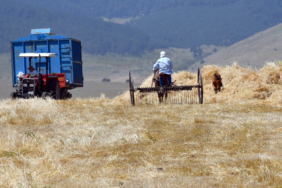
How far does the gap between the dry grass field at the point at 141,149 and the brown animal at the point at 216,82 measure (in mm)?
5202

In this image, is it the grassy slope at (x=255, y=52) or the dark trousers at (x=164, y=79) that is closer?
the dark trousers at (x=164, y=79)

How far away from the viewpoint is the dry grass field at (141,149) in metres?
5.04

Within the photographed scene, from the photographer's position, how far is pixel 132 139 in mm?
7414

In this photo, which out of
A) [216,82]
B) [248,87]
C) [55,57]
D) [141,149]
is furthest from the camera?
[55,57]

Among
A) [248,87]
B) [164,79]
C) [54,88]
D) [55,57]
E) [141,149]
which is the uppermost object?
[55,57]

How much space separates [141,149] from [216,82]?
11.0m

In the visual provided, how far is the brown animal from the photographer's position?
1711cm

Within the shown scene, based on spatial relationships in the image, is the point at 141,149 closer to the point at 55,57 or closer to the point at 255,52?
the point at 55,57

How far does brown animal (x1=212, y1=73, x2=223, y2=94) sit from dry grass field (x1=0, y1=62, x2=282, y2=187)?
17.1ft

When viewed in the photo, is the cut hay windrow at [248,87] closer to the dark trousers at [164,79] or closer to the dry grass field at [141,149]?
the dark trousers at [164,79]

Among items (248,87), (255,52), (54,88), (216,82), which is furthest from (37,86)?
(255,52)

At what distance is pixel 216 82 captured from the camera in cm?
1720

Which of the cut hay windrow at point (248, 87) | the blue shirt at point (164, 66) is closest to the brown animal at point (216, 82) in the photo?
the cut hay windrow at point (248, 87)

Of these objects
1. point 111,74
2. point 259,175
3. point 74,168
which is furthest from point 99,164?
point 111,74
